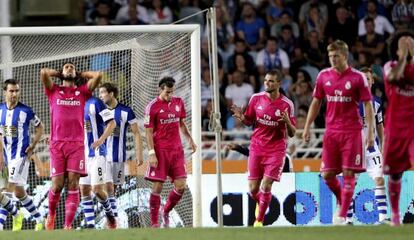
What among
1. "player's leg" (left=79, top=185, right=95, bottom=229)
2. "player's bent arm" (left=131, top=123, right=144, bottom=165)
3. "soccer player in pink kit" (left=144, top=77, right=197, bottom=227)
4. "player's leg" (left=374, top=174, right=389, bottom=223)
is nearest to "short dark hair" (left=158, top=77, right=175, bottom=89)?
"soccer player in pink kit" (left=144, top=77, right=197, bottom=227)

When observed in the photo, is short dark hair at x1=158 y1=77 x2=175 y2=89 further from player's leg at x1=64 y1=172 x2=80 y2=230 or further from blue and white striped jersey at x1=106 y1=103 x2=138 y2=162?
player's leg at x1=64 y1=172 x2=80 y2=230

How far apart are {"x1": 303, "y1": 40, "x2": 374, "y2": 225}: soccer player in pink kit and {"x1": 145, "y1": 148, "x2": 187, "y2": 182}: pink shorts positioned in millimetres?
3765

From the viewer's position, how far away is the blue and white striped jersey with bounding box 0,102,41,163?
19266 millimetres

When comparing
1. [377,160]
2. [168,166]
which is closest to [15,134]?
[168,166]

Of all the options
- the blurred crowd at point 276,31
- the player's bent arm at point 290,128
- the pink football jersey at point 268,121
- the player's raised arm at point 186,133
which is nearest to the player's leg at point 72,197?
the player's raised arm at point 186,133

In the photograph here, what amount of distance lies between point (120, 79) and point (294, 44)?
20.9 feet

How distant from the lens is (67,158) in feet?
58.9

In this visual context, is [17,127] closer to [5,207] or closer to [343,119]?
[5,207]

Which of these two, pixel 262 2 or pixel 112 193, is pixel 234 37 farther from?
pixel 112 193

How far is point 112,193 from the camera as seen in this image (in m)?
20.2

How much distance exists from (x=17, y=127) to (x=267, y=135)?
3369 mm

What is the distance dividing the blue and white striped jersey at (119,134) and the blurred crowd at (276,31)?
5.34 meters

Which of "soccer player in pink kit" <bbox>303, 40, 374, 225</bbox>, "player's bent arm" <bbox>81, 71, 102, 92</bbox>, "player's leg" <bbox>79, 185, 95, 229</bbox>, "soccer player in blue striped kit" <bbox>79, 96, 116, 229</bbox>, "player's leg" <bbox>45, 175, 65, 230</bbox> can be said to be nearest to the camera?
"soccer player in pink kit" <bbox>303, 40, 374, 225</bbox>

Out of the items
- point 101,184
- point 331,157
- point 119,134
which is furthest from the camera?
point 119,134
